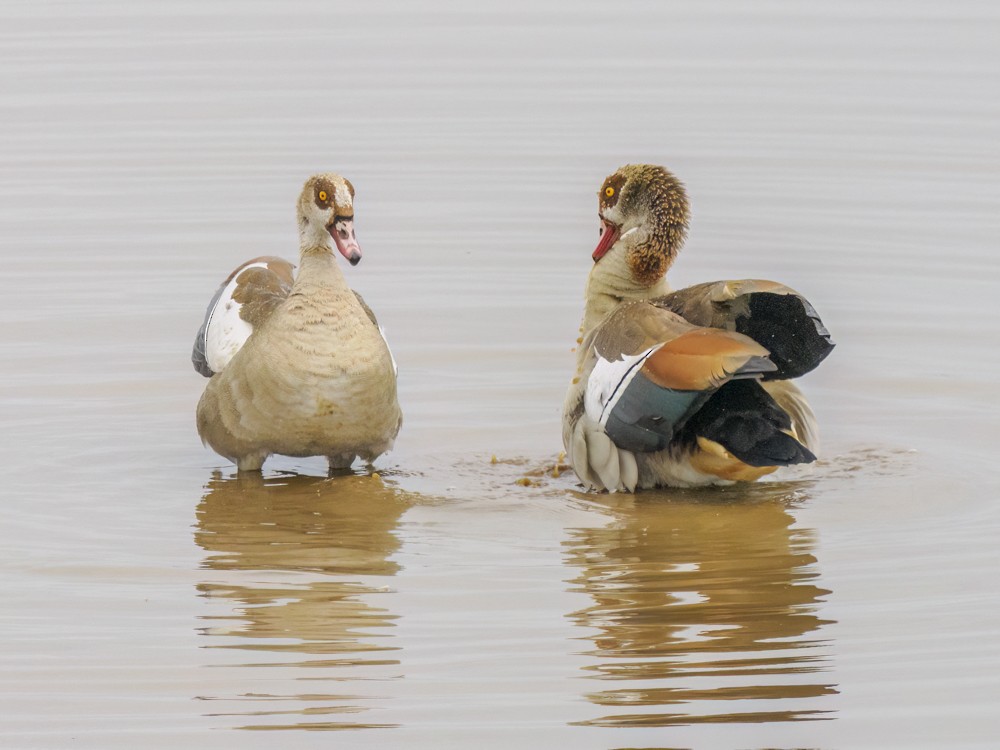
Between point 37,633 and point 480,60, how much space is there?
41.8 feet

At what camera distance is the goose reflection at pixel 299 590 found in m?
6.93

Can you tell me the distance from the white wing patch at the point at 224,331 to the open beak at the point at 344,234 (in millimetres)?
891

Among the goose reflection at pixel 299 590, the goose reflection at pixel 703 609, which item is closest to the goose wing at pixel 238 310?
the goose reflection at pixel 299 590

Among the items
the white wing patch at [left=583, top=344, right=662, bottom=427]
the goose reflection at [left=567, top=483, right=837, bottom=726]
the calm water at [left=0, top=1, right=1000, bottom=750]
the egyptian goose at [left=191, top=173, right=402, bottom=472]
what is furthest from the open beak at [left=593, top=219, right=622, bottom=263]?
the goose reflection at [left=567, top=483, right=837, bottom=726]

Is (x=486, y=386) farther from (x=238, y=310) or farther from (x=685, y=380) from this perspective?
(x=685, y=380)

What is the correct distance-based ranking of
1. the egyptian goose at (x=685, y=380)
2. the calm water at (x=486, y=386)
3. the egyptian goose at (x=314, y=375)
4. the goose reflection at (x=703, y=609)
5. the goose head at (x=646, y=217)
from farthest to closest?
the goose head at (x=646, y=217), the egyptian goose at (x=314, y=375), the egyptian goose at (x=685, y=380), the calm water at (x=486, y=386), the goose reflection at (x=703, y=609)

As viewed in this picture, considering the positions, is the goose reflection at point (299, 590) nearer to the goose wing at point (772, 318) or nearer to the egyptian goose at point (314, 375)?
the egyptian goose at point (314, 375)

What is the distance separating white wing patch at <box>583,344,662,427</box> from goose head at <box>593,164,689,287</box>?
813mm

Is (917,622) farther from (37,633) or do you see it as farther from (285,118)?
(285,118)

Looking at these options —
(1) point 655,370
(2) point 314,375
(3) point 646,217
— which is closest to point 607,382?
(1) point 655,370

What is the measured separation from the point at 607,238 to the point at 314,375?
1.82m

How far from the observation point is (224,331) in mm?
10617

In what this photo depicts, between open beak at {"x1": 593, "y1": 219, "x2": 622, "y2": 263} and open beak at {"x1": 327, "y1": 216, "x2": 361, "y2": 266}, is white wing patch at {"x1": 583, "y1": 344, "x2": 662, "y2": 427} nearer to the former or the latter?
open beak at {"x1": 593, "y1": 219, "x2": 622, "y2": 263}

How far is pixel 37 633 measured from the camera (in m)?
7.59
